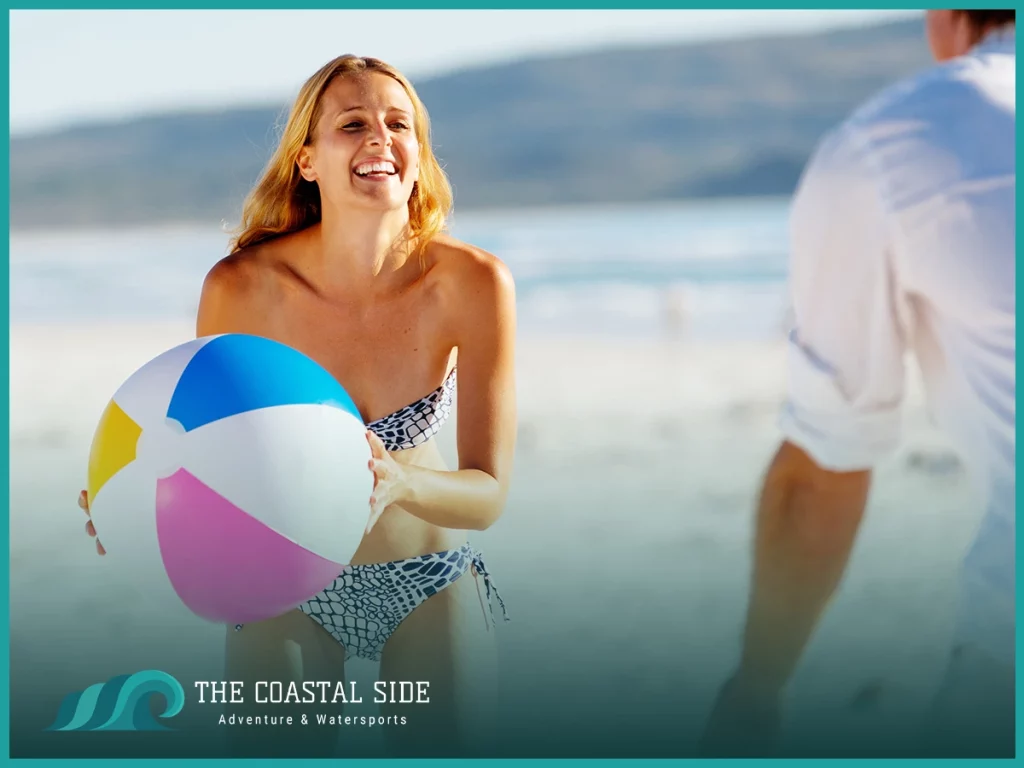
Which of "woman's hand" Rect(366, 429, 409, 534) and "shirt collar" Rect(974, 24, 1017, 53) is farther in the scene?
"woman's hand" Rect(366, 429, 409, 534)

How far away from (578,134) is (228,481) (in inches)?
765

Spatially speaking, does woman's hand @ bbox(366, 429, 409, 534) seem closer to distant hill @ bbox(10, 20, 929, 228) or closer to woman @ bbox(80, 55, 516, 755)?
woman @ bbox(80, 55, 516, 755)

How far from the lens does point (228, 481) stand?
2.12m

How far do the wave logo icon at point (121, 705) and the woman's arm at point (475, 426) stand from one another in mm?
887

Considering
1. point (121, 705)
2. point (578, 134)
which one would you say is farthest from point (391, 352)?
point (578, 134)

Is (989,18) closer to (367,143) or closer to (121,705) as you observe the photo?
(367,143)

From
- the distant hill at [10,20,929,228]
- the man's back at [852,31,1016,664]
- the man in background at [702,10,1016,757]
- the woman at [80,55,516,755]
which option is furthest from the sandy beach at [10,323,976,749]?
the distant hill at [10,20,929,228]

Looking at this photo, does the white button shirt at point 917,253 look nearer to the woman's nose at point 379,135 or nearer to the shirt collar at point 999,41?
the shirt collar at point 999,41

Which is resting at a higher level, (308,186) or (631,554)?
(308,186)

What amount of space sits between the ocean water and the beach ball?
6.51 meters

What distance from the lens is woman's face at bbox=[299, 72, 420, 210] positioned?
241cm

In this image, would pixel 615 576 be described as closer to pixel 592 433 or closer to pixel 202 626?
pixel 202 626

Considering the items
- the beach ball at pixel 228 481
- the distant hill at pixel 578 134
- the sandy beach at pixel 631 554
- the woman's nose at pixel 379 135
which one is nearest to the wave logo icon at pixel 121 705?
the sandy beach at pixel 631 554

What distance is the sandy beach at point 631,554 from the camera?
3.60 metres
